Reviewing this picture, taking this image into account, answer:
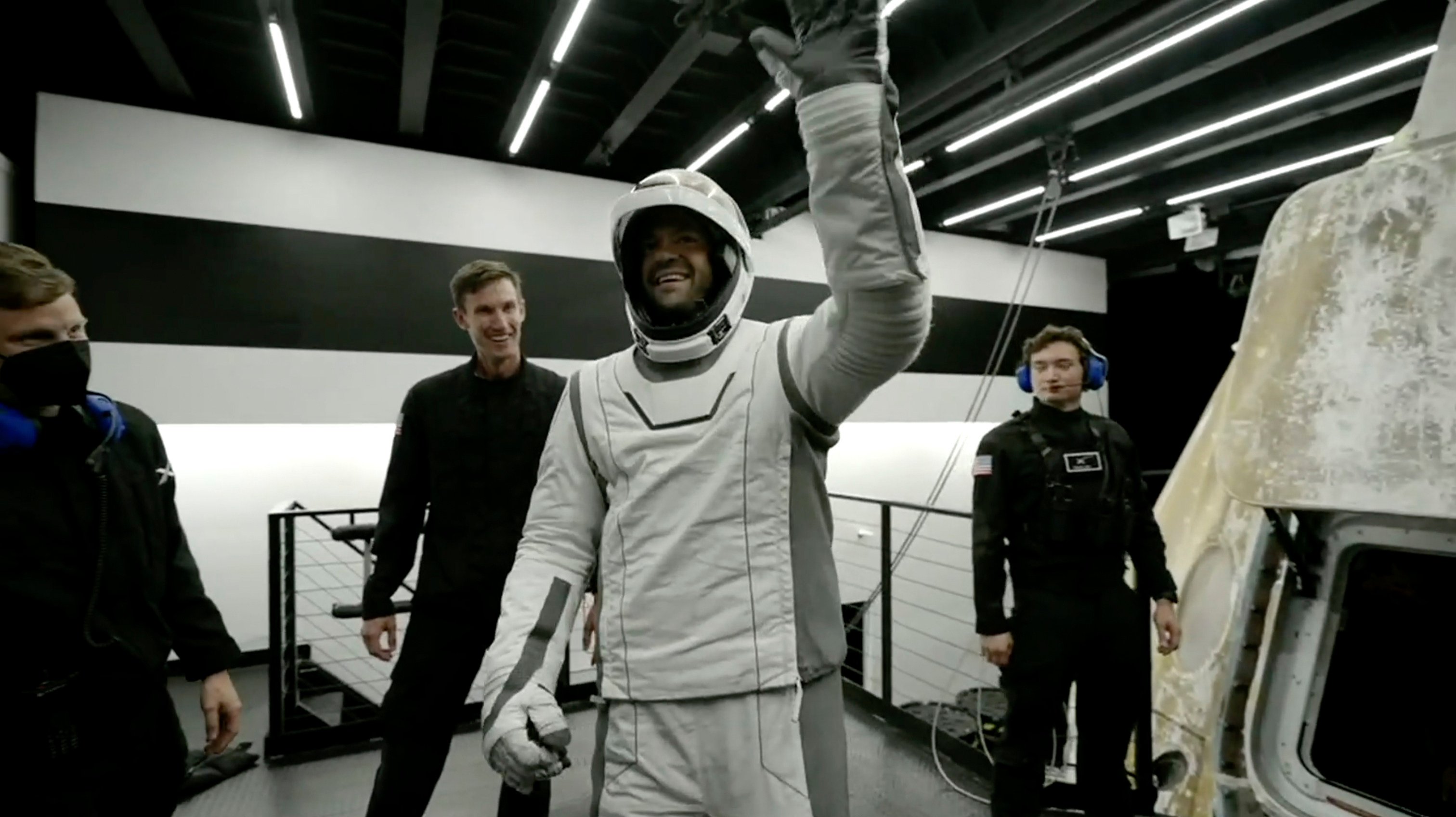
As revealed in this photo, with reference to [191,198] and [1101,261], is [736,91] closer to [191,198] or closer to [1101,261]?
[191,198]

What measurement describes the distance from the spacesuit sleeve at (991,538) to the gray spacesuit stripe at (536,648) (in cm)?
162

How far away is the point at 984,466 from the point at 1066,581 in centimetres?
46

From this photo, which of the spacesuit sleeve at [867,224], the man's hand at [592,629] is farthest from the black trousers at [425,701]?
the spacesuit sleeve at [867,224]

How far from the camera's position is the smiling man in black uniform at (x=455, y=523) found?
1.85 meters

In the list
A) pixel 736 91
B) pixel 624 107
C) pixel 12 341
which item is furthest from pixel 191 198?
pixel 12 341

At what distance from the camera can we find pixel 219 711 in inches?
63.3

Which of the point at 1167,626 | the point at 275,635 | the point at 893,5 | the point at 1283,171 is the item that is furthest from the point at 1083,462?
the point at 1283,171

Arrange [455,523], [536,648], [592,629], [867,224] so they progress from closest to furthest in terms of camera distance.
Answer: [867,224] < [536,648] < [592,629] < [455,523]

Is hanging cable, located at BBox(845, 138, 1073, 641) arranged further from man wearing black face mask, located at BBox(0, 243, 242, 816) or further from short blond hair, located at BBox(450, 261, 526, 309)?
man wearing black face mask, located at BBox(0, 243, 242, 816)

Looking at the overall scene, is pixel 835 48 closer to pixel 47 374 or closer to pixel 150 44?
pixel 47 374

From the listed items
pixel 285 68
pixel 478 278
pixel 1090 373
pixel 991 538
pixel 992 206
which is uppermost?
pixel 992 206

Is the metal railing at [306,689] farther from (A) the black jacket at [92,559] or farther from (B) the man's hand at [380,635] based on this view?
(A) the black jacket at [92,559]

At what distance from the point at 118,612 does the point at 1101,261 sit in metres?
9.58

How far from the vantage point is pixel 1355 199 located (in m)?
1.42
